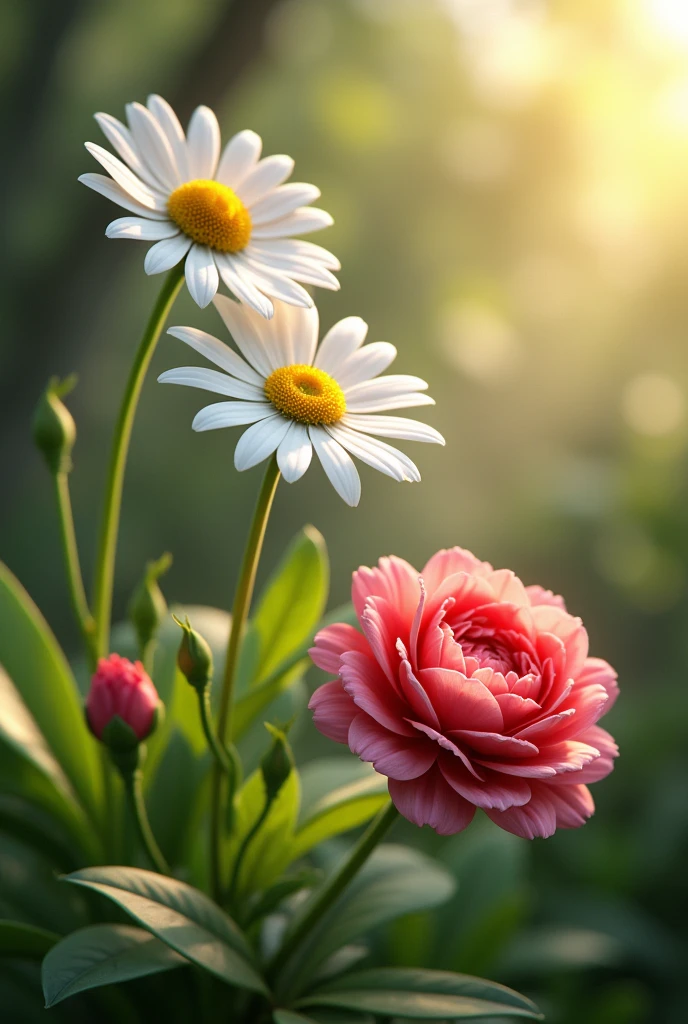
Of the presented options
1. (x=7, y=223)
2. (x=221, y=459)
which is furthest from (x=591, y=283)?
(x=7, y=223)

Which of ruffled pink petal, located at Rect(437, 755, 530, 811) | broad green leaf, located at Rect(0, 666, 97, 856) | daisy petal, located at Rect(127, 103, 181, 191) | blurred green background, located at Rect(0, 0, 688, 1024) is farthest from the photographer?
blurred green background, located at Rect(0, 0, 688, 1024)

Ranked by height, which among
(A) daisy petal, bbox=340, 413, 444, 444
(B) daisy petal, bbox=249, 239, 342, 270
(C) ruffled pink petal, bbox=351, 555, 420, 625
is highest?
(B) daisy petal, bbox=249, 239, 342, 270

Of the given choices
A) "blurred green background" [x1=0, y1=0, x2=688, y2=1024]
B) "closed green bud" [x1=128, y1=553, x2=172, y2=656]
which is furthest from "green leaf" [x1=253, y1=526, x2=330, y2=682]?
"blurred green background" [x1=0, y1=0, x2=688, y2=1024]

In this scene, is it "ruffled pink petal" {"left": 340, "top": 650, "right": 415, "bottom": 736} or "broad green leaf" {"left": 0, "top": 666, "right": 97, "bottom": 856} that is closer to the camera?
"ruffled pink petal" {"left": 340, "top": 650, "right": 415, "bottom": 736}

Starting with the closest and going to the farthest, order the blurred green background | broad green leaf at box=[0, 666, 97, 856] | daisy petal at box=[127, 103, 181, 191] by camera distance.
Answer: daisy petal at box=[127, 103, 181, 191], broad green leaf at box=[0, 666, 97, 856], the blurred green background

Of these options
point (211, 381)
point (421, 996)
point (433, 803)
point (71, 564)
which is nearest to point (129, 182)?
point (211, 381)

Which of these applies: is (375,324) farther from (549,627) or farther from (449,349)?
(549,627)

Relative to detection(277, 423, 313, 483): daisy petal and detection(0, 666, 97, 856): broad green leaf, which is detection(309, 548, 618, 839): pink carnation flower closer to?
detection(277, 423, 313, 483): daisy petal

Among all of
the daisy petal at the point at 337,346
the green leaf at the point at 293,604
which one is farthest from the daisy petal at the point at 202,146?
the green leaf at the point at 293,604
